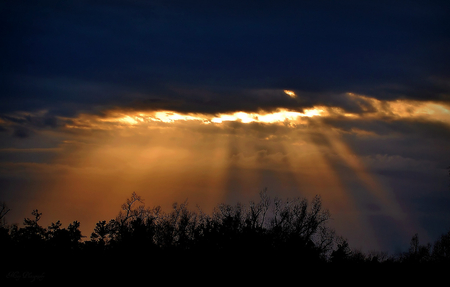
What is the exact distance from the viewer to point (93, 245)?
51.8 m

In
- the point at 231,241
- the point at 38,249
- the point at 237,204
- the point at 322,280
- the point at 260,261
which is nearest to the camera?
the point at 322,280

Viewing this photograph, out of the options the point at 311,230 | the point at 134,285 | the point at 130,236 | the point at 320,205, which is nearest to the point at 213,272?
the point at 134,285

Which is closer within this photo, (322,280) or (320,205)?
(322,280)

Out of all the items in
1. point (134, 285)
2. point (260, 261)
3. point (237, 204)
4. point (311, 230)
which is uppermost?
point (237, 204)

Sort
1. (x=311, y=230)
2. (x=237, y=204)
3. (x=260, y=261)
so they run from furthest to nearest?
(x=237, y=204) < (x=311, y=230) < (x=260, y=261)

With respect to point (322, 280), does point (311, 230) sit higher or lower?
higher

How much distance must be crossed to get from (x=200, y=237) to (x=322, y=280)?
15.5m

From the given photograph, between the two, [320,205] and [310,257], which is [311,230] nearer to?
[320,205]

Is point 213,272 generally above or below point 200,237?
below

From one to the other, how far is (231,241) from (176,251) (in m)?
6.88

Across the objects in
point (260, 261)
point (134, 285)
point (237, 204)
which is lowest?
point (134, 285)

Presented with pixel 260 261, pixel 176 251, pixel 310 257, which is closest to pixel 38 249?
pixel 176 251

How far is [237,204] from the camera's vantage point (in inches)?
2795

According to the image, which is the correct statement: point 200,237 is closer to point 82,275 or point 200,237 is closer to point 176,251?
point 176,251
